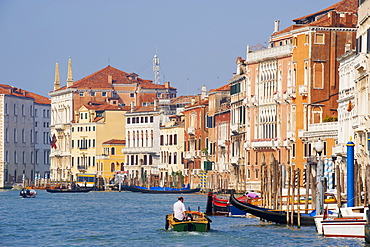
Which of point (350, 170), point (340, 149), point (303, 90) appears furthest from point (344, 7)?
point (350, 170)

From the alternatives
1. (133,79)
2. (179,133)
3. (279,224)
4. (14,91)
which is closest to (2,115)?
(14,91)

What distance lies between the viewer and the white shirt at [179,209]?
2963 centimetres

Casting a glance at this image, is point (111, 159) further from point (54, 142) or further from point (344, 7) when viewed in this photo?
point (344, 7)

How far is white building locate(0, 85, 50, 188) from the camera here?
111 m

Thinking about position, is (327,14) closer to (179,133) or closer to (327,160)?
(327,160)

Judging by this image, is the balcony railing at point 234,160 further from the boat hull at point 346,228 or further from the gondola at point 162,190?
the boat hull at point 346,228

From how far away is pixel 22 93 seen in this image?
11606cm

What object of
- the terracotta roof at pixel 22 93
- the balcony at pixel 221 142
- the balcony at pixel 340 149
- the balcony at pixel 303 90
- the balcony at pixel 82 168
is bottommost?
the balcony at pixel 340 149

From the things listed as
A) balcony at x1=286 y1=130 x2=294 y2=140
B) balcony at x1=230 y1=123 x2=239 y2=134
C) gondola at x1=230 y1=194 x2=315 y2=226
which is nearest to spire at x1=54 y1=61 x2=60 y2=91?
balcony at x1=230 y1=123 x2=239 y2=134

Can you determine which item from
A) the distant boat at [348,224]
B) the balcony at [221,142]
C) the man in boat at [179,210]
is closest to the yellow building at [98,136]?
the balcony at [221,142]

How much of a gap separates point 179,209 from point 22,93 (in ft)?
289

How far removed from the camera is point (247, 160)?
63312mm

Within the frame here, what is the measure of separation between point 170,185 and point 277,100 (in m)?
26.3

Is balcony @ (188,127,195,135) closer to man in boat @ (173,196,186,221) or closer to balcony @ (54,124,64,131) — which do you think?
balcony @ (54,124,64,131)
